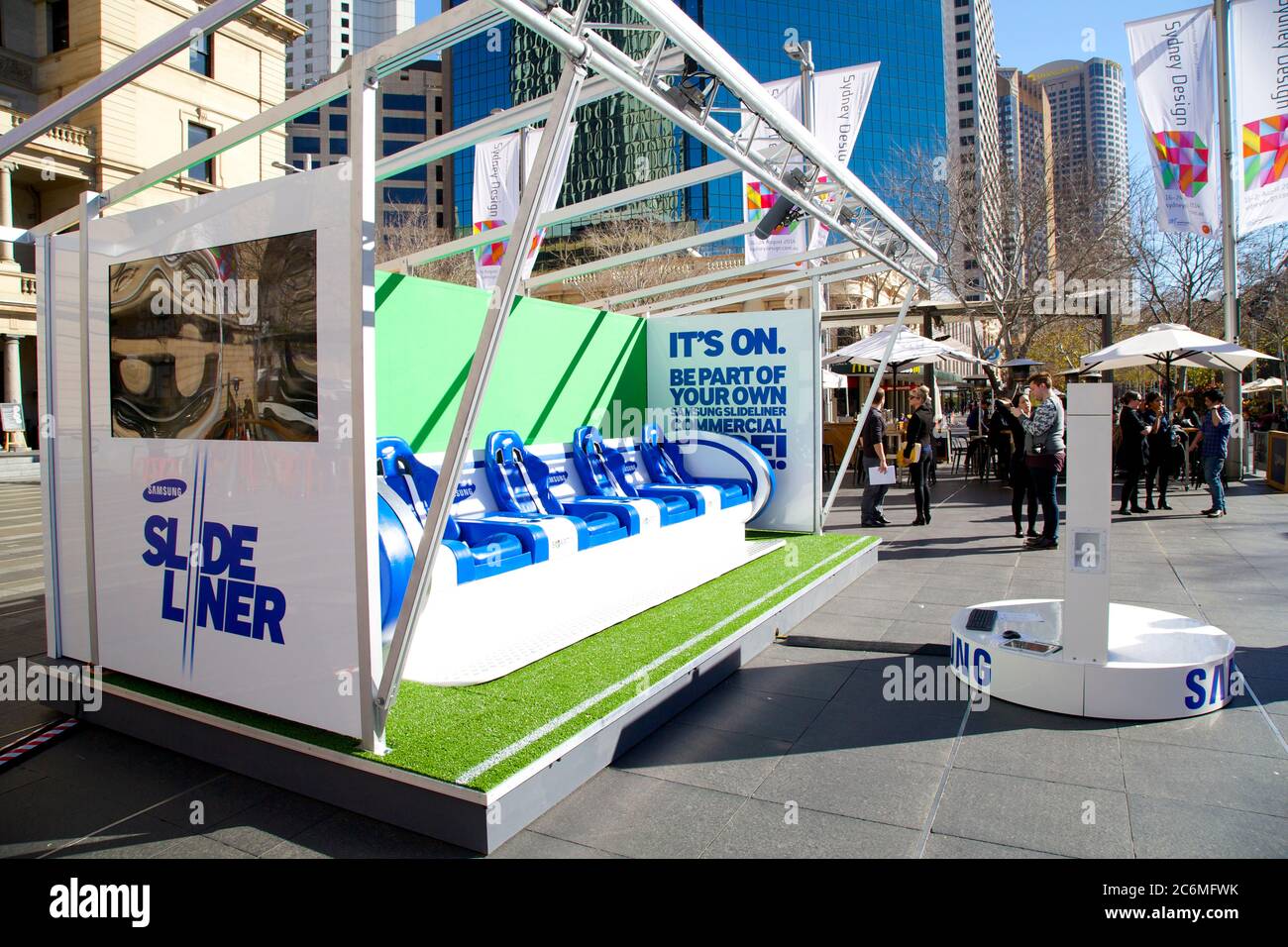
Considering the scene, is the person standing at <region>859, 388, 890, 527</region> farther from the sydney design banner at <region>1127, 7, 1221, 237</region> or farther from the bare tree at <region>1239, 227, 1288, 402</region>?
the bare tree at <region>1239, 227, 1288, 402</region>

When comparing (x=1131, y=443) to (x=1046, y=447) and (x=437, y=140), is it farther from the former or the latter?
(x=437, y=140)

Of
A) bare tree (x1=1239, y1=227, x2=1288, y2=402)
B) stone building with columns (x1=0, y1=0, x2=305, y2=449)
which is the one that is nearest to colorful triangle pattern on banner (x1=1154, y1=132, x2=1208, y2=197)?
bare tree (x1=1239, y1=227, x2=1288, y2=402)

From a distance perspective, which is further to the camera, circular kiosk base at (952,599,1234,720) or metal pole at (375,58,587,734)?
circular kiosk base at (952,599,1234,720)

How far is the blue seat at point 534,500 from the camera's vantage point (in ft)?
20.2

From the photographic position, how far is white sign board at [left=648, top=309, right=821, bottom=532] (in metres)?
9.03

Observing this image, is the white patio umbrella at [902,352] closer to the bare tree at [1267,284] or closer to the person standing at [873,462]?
the person standing at [873,462]

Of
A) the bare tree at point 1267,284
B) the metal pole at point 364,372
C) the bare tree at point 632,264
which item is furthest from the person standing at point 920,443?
the bare tree at point 1267,284

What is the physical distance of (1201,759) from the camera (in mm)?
3676

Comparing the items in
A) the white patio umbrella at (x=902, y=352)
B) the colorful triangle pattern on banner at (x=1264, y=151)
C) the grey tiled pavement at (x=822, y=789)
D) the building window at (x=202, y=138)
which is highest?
the building window at (x=202, y=138)

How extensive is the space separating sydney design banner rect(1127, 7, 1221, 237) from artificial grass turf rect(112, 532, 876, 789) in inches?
504

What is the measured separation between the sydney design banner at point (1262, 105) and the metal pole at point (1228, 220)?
1.45 ft

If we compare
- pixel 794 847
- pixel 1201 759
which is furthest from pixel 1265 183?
pixel 794 847
